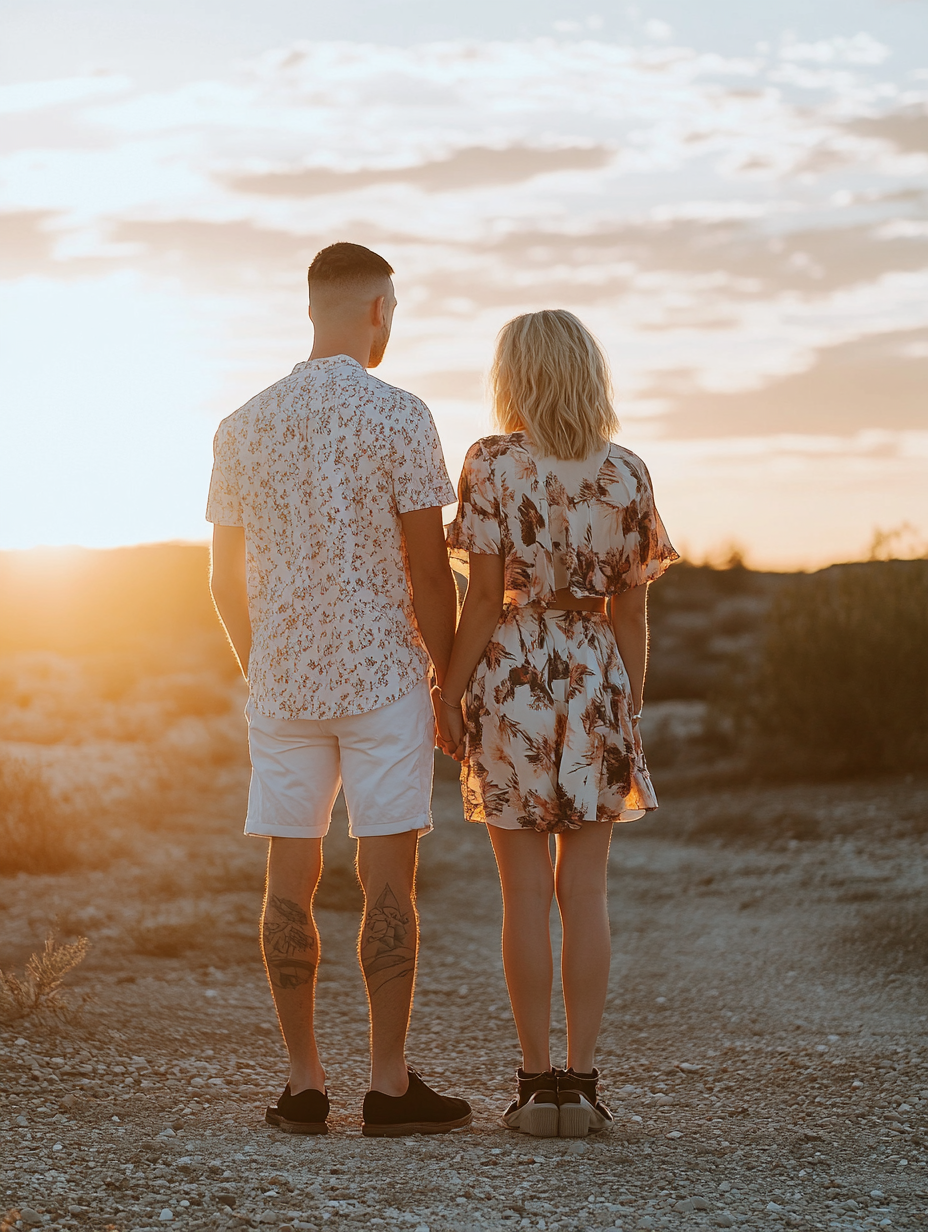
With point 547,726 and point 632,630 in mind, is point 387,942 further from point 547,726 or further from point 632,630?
point 632,630

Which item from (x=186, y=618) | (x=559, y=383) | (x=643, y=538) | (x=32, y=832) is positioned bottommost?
(x=32, y=832)

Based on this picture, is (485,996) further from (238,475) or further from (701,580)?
(701,580)

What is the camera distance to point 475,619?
137 inches

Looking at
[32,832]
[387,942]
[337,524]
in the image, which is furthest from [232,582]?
[32,832]

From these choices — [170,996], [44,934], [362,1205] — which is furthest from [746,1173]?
[44,934]

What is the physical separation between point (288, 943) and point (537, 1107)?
0.86 metres

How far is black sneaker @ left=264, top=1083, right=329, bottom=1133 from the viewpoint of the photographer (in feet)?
11.7

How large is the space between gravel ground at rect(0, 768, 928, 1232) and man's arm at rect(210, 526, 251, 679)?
1409 millimetres

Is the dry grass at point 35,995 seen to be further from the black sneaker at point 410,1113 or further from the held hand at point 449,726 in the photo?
the held hand at point 449,726

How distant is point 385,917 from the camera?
3.48 meters

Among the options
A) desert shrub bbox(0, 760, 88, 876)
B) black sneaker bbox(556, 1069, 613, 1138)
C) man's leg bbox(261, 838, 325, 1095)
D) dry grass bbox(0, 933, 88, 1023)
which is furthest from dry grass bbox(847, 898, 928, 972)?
desert shrub bbox(0, 760, 88, 876)

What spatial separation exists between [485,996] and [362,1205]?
10.0 feet

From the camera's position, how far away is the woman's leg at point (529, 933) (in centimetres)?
355

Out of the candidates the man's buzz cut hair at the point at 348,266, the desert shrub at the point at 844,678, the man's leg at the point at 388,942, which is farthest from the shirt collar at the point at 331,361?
the desert shrub at the point at 844,678
